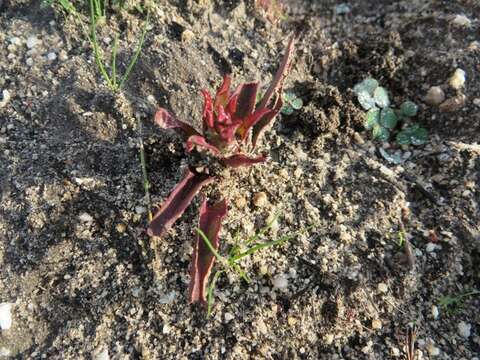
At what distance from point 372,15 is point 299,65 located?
59cm

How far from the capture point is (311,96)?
7.86 ft

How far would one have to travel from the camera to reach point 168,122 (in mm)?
1874

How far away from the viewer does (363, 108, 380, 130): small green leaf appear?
7.76 ft

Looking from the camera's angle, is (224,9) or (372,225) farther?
(224,9)

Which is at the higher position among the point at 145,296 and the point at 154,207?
the point at 154,207

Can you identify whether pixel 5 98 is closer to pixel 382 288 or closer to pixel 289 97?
pixel 289 97

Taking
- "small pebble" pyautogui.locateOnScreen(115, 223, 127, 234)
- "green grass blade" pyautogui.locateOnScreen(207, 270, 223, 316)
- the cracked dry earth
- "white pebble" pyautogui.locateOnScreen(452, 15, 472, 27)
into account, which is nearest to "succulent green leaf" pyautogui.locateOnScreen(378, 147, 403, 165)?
the cracked dry earth

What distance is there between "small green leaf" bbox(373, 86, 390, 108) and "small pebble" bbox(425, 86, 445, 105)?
0.19m

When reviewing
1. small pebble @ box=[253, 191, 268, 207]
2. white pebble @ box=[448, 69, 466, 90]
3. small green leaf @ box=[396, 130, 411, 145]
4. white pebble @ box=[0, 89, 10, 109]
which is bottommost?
small pebble @ box=[253, 191, 268, 207]

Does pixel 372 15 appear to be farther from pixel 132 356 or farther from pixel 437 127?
pixel 132 356

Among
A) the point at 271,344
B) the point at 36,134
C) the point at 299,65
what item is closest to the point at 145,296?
the point at 271,344

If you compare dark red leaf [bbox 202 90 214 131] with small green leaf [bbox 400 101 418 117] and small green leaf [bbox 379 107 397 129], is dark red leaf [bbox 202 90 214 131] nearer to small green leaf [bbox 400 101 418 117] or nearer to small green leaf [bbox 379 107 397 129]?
small green leaf [bbox 379 107 397 129]

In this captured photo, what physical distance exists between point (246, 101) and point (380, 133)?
2.37ft

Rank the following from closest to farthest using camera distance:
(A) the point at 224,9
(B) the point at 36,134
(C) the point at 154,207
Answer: (C) the point at 154,207, (B) the point at 36,134, (A) the point at 224,9
